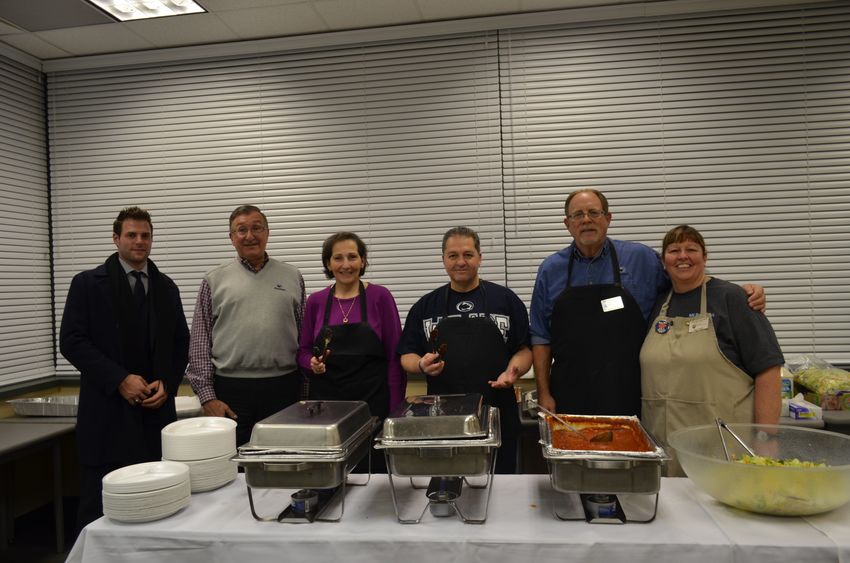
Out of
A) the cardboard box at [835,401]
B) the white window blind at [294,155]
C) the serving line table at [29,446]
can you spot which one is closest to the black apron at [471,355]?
the white window blind at [294,155]

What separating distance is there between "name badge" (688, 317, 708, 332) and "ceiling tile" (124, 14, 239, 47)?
3468mm

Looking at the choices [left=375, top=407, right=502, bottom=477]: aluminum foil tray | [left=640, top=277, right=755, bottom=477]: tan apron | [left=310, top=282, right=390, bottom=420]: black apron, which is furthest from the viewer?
[left=310, top=282, right=390, bottom=420]: black apron

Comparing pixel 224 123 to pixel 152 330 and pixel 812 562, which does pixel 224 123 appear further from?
pixel 812 562

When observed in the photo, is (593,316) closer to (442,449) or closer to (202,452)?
(442,449)

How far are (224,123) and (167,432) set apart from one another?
291 centimetres

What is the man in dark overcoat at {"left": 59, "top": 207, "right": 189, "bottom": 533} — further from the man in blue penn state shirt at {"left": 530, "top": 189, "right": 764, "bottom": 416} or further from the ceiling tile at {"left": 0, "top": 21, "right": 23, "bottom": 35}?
the ceiling tile at {"left": 0, "top": 21, "right": 23, "bottom": 35}

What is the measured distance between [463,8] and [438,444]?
3098 millimetres

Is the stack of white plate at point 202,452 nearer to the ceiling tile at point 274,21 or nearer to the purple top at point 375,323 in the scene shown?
the purple top at point 375,323

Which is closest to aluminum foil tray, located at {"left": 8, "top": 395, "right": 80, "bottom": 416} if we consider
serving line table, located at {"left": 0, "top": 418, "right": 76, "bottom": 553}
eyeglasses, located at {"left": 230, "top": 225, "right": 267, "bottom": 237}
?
serving line table, located at {"left": 0, "top": 418, "right": 76, "bottom": 553}

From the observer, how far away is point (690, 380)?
2.09m

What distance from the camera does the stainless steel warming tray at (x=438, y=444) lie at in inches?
56.4

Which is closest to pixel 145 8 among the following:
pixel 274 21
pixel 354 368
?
pixel 274 21

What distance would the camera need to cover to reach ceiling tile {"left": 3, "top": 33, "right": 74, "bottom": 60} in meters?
3.73

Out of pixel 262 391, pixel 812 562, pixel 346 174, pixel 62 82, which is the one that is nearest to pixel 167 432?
pixel 262 391
